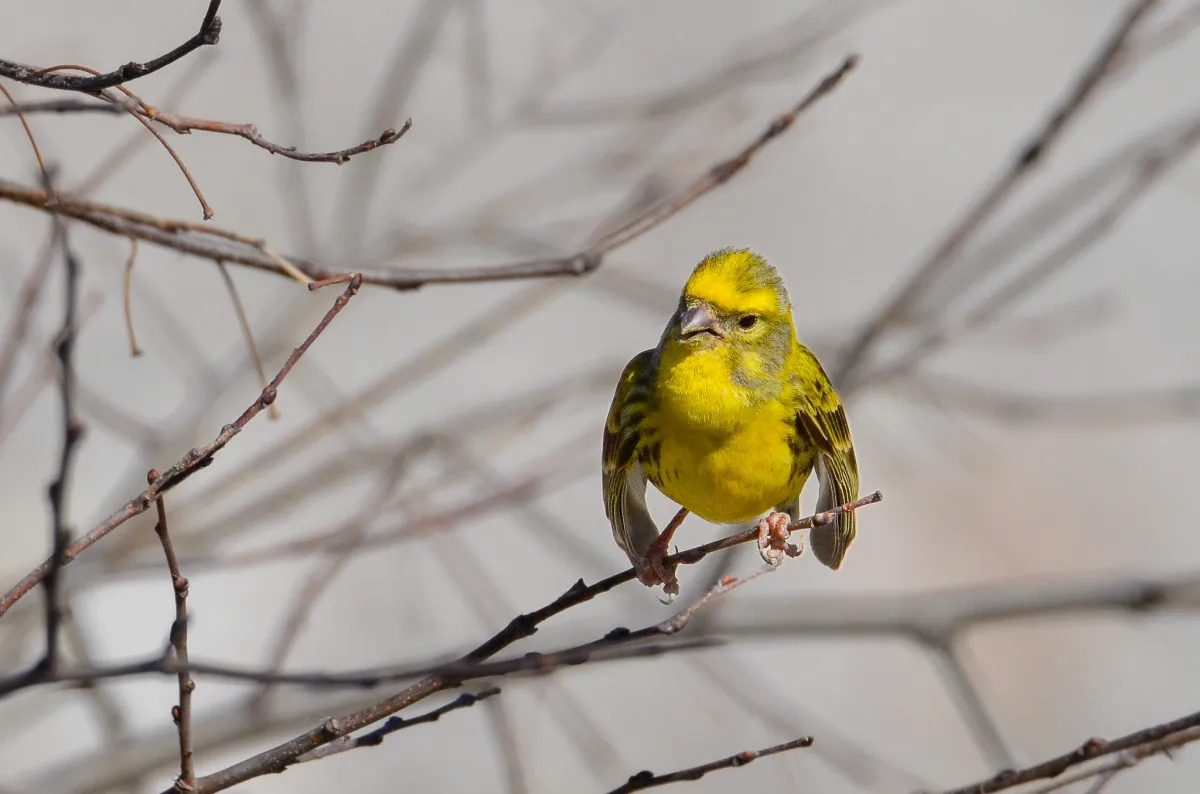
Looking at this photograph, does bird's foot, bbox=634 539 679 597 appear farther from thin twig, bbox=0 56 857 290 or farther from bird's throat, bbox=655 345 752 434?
thin twig, bbox=0 56 857 290

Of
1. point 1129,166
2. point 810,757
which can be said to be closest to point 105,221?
point 1129,166

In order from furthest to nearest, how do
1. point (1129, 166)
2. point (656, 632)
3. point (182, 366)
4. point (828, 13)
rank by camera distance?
point (828, 13)
point (182, 366)
point (1129, 166)
point (656, 632)

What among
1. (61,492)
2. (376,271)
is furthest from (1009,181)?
(61,492)

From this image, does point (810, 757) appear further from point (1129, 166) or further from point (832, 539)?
point (832, 539)

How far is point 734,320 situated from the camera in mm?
2455

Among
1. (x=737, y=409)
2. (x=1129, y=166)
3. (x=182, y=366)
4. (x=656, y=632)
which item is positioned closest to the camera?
(x=656, y=632)

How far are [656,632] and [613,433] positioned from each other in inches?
41.9

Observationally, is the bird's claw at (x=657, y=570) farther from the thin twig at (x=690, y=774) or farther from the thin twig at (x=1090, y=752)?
the thin twig at (x=1090, y=752)

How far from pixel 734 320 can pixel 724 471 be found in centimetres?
29

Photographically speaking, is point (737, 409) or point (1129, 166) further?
point (1129, 166)

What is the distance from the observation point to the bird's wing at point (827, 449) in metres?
2.60

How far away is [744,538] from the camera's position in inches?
74.9

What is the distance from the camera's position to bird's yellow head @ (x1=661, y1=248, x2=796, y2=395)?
7.73 feet

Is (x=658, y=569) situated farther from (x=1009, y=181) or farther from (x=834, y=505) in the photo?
(x=1009, y=181)
